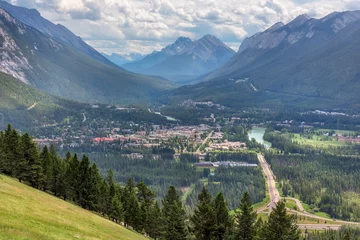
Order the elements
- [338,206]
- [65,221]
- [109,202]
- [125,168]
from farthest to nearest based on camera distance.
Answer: [125,168] < [338,206] < [109,202] < [65,221]

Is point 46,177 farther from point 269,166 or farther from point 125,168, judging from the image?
point 269,166

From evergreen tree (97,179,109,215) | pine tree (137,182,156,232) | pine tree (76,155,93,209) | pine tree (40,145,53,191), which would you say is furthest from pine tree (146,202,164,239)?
pine tree (40,145,53,191)

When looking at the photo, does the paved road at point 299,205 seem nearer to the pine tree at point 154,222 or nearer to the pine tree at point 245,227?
the pine tree at point 154,222

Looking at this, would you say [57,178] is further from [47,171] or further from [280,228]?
[280,228]

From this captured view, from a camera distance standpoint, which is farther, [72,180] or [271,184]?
[271,184]

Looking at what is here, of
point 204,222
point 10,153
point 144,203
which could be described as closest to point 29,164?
point 10,153

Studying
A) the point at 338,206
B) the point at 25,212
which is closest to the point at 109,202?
the point at 25,212
